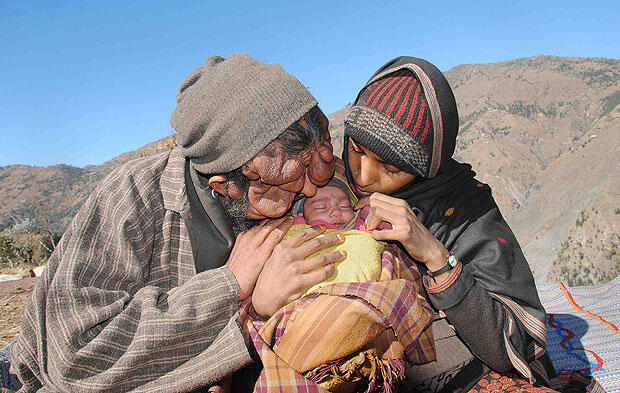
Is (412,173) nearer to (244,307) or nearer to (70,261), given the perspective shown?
(244,307)

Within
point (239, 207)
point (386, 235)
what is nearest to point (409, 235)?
point (386, 235)

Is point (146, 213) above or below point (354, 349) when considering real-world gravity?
above

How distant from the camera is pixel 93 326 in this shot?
193cm

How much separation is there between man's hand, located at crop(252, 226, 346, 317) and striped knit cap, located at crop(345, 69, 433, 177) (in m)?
0.53

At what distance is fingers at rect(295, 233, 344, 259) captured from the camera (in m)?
1.98

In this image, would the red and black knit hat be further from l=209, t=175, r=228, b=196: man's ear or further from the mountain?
the mountain

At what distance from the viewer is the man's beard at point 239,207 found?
2.23 metres

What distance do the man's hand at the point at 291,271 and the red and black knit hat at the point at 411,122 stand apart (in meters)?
0.54

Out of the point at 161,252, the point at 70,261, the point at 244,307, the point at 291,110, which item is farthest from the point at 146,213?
the point at 291,110

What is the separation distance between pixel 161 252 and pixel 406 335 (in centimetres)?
137

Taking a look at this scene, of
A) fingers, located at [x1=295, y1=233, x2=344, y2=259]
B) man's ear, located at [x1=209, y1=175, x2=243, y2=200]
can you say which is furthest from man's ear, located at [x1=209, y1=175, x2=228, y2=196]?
fingers, located at [x1=295, y1=233, x2=344, y2=259]

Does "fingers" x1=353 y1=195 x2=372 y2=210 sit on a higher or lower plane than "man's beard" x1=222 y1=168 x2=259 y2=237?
lower

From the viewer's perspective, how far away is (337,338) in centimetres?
175

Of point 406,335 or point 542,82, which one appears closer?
point 406,335
